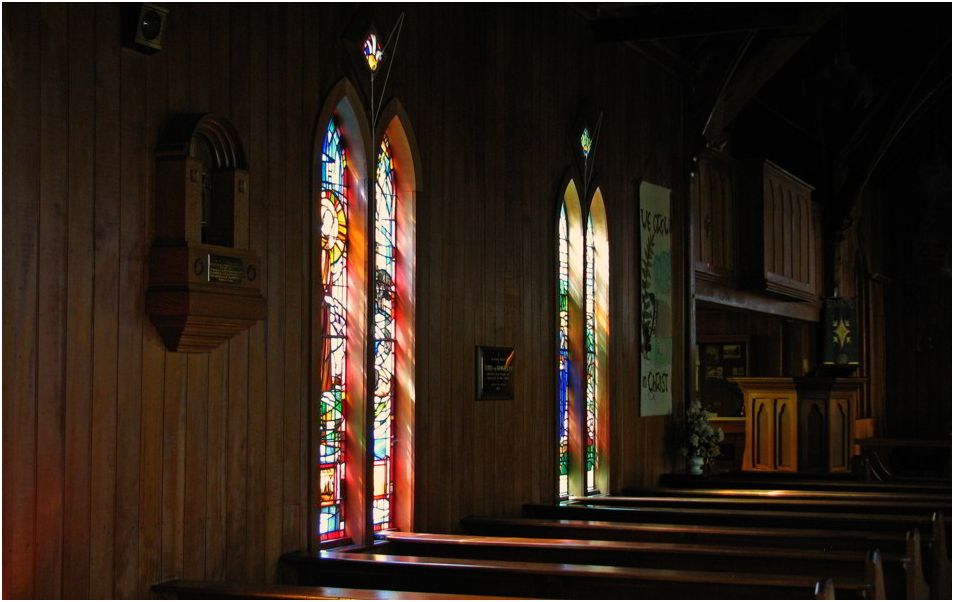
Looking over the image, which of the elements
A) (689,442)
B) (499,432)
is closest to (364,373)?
(499,432)

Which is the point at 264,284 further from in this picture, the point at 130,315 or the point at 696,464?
the point at 696,464

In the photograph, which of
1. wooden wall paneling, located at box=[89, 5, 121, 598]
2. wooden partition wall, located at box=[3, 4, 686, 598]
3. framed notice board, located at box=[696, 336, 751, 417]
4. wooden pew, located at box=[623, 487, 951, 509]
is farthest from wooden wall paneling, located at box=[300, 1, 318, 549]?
framed notice board, located at box=[696, 336, 751, 417]

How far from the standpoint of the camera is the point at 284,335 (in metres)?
5.75

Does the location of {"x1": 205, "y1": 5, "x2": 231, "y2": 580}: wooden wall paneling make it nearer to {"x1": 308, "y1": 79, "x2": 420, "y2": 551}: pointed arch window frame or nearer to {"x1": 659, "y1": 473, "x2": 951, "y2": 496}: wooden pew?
{"x1": 308, "y1": 79, "x2": 420, "y2": 551}: pointed arch window frame

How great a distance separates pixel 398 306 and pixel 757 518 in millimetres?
2318

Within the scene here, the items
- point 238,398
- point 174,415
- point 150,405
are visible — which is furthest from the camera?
point 238,398

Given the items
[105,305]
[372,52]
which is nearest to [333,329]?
[372,52]

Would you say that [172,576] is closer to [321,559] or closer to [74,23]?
[321,559]

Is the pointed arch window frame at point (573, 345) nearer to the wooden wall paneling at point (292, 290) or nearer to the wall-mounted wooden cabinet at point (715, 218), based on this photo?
the wall-mounted wooden cabinet at point (715, 218)

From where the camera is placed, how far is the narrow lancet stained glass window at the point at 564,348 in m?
8.93

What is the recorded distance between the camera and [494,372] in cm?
770

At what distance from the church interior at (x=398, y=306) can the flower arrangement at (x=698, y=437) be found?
0.04 metres

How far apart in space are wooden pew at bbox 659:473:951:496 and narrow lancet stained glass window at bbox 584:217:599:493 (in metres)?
1.05

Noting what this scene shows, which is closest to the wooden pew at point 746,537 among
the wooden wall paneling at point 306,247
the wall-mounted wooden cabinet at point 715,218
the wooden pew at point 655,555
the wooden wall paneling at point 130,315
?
the wooden pew at point 655,555
